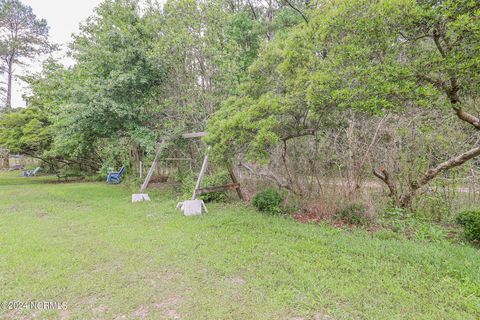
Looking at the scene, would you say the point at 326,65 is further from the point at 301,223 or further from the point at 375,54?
the point at 301,223

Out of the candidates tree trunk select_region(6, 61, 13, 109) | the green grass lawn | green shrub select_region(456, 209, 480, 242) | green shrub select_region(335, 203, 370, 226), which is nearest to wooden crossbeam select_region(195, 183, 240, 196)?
the green grass lawn

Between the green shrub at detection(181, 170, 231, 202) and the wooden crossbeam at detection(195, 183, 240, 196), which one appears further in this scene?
the green shrub at detection(181, 170, 231, 202)

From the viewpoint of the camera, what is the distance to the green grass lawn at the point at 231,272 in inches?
89.9

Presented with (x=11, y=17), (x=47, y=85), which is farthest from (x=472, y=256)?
(x=11, y=17)

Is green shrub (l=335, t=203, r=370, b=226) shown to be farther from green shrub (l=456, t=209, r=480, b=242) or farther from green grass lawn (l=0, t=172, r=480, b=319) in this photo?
green shrub (l=456, t=209, r=480, b=242)

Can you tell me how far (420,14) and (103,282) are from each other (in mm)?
4845

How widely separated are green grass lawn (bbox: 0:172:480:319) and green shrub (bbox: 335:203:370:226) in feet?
1.48

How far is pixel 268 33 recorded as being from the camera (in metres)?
11.7

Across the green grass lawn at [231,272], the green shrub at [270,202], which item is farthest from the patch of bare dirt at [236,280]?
the green shrub at [270,202]

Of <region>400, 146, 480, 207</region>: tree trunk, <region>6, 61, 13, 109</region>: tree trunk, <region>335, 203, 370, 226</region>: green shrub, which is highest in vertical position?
<region>6, 61, 13, 109</region>: tree trunk

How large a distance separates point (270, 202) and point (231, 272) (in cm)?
274

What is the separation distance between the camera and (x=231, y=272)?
2969 mm

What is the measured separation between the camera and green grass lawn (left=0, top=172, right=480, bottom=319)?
2.28m

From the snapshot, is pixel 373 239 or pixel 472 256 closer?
pixel 472 256
